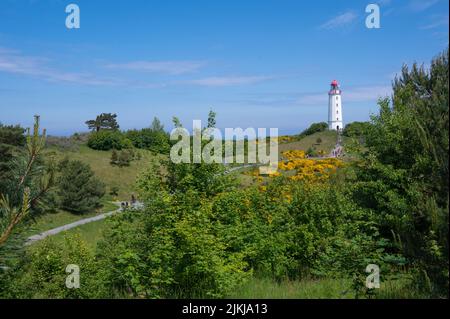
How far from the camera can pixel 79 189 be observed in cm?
3375

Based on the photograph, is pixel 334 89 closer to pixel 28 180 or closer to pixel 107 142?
pixel 107 142

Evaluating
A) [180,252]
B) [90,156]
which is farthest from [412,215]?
[90,156]

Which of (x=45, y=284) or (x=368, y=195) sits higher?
(x=368, y=195)

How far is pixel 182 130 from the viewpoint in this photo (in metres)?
10.0

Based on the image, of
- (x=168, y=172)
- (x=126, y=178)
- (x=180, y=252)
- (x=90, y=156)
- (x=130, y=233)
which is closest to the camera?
(x=180, y=252)

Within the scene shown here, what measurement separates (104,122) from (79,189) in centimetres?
2936

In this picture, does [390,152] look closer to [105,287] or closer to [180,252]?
[180,252]

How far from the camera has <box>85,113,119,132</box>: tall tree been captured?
60.1m

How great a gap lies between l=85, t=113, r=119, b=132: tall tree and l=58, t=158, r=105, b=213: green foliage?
82.5ft

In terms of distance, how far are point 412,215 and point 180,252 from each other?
11.7 ft

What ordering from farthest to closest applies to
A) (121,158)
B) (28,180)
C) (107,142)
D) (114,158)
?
(107,142) < (114,158) < (121,158) < (28,180)
